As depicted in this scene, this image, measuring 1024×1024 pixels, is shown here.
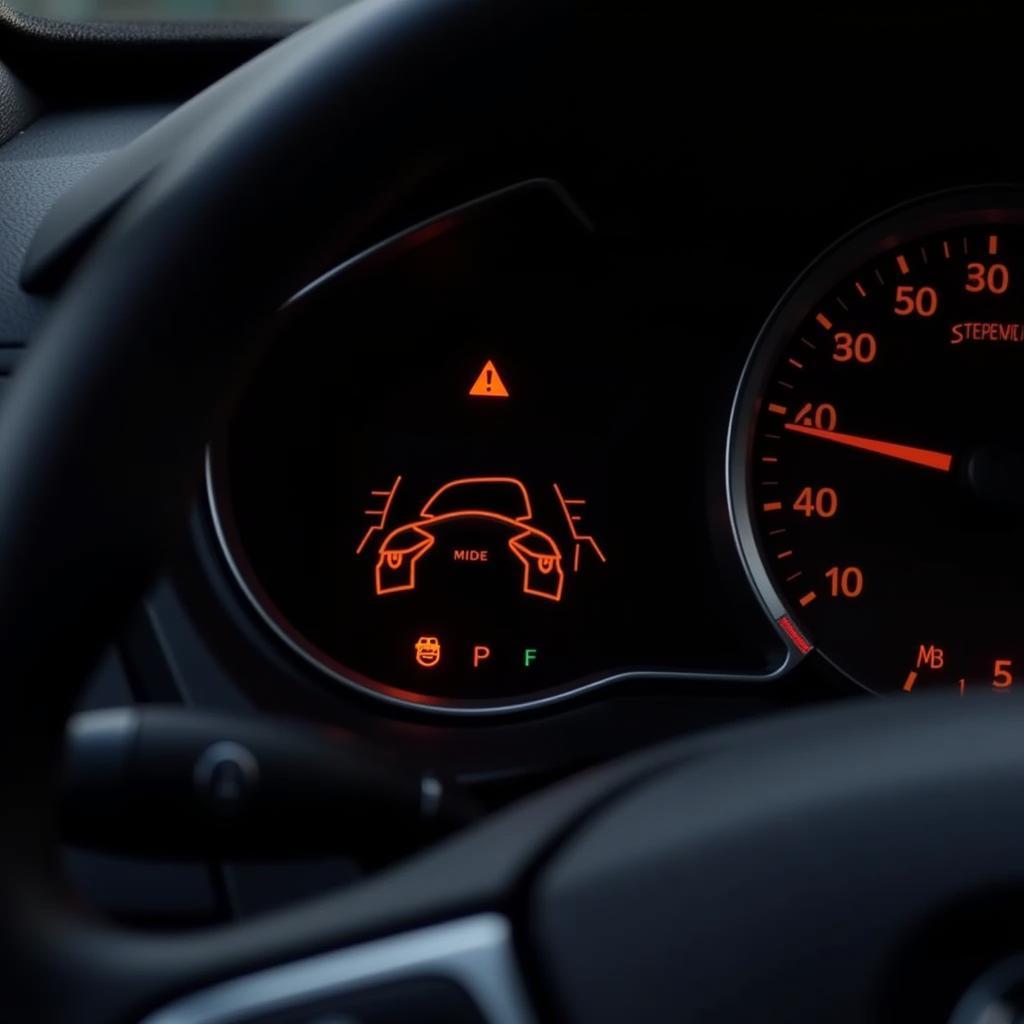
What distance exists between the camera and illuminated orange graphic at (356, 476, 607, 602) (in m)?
1.84

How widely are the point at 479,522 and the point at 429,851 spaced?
1195 mm

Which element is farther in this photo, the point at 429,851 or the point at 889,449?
the point at 889,449

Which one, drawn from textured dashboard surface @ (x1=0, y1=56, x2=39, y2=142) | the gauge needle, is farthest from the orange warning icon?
textured dashboard surface @ (x1=0, y1=56, x2=39, y2=142)

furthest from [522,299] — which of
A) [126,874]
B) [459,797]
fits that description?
[459,797]

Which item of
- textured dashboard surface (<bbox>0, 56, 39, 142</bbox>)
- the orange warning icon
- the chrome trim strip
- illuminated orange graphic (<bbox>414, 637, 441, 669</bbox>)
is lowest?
illuminated orange graphic (<bbox>414, 637, 441, 669</bbox>)

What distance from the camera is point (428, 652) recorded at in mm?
1838

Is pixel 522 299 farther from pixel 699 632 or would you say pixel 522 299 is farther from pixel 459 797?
pixel 459 797

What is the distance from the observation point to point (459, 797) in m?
0.89

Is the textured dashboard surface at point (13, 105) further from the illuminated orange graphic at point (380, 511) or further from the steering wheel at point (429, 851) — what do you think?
the steering wheel at point (429, 851)

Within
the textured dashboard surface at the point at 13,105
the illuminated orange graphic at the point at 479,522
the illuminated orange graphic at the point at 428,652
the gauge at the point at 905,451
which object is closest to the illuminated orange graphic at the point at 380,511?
the illuminated orange graphic at the point at 479,522

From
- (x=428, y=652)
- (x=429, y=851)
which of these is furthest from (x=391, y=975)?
(x=428, y=652)

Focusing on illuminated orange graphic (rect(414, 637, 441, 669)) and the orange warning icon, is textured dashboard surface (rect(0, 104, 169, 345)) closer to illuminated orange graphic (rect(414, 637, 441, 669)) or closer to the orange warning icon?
the orange warning icon

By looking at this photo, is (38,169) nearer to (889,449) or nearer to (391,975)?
(889,449)

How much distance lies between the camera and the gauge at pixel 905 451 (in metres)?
1.94
